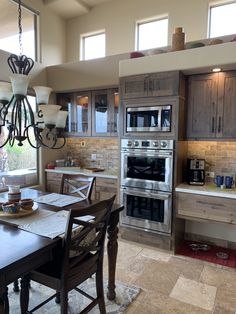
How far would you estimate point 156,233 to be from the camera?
3.30 meters

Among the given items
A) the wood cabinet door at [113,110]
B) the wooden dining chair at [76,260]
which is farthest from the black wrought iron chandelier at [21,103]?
the wood cabinet door at [113,110]

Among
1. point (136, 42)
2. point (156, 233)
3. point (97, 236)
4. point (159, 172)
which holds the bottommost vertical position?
point (156, 233)

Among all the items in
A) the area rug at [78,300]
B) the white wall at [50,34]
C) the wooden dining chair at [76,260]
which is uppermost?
the white wall at [50,34]

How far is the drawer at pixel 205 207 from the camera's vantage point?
111 inches

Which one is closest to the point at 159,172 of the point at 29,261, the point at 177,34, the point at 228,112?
the point at 228,112

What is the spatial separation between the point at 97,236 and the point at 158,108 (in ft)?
6.43

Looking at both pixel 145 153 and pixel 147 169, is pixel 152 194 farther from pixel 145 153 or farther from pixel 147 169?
pixel 145 153

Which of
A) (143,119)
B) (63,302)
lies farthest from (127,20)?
(63,302)

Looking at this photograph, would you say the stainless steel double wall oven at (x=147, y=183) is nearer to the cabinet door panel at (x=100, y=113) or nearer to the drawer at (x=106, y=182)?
the drawer at (x=106, y=182)

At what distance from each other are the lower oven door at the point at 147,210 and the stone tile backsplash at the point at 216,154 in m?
0.83

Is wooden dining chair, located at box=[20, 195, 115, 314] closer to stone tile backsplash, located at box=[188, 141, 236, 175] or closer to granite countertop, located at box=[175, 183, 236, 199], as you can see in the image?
granite countertop, located at box=[175, 183, 236, 199]

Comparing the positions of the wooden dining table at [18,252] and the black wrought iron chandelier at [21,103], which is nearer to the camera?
the wooden dining table at [18,252]

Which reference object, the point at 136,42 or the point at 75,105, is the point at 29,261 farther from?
the point at 136,42

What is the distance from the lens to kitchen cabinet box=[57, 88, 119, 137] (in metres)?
4.11
